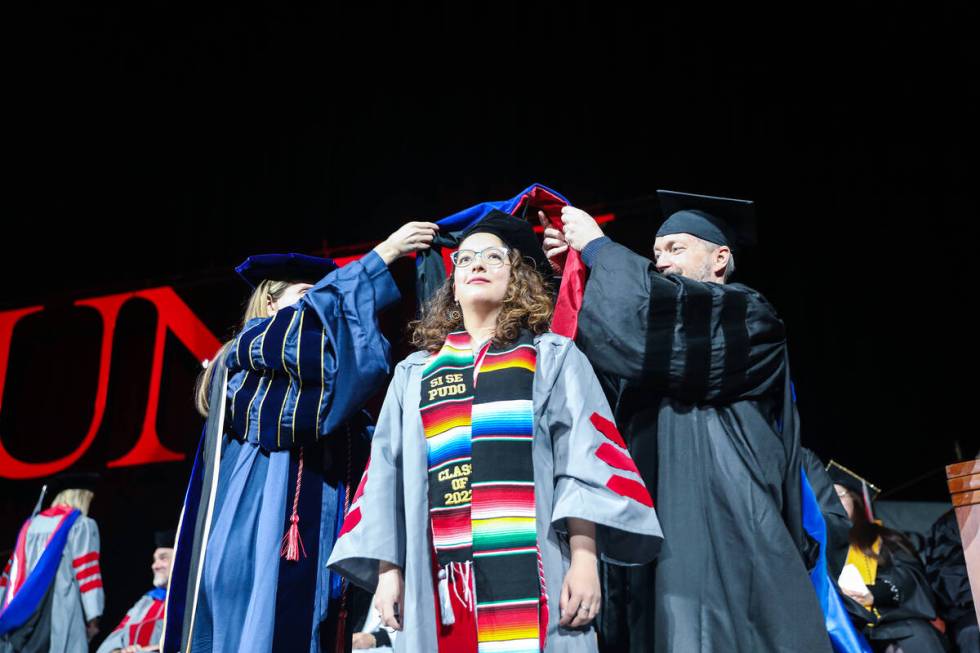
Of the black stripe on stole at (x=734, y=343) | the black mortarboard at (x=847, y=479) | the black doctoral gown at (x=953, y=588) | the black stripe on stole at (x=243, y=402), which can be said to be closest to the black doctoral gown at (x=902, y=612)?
the black doctoral gown at (x=953, y=588)

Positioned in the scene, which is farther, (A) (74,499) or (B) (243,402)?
(A) (74,499)

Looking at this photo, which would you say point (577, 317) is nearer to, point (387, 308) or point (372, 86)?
point (387, 308)

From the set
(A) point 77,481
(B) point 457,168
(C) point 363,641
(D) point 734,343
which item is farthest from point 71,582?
(D) point 734,343

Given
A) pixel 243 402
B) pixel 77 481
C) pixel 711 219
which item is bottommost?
pixel 243 402

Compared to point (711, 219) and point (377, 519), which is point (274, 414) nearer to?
point (377, 519)

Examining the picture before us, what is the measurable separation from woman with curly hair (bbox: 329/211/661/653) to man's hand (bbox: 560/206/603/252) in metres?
0.29

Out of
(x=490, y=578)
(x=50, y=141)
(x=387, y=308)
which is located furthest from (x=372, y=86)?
(x=490, y=578)

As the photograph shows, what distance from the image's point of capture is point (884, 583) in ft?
14.7

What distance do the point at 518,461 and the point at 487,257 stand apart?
64cm

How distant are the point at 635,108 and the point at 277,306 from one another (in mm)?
3511

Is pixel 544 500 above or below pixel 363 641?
above

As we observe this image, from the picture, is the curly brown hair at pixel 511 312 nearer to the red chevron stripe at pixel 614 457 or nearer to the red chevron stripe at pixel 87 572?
the red chevron stripe at pixel 614 457

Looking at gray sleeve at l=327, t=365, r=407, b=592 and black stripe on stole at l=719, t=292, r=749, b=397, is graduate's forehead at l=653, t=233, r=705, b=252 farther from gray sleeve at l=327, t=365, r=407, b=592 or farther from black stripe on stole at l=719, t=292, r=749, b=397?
gray sleeve at l=327, t=365, r=407, b=592

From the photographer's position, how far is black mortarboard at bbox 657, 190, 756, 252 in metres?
2.72
